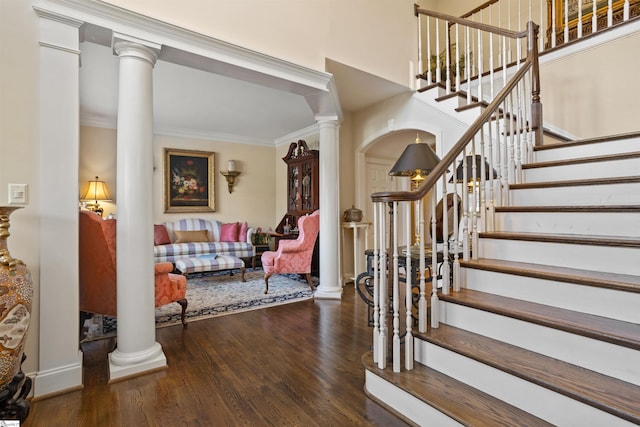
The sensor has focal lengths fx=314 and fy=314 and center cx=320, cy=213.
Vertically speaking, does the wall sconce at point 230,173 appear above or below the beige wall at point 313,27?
below

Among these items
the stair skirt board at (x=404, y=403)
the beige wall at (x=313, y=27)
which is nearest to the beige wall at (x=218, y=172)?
the beige wall at (x=313, y=27)

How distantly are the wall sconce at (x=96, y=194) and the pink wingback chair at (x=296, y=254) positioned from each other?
319cm

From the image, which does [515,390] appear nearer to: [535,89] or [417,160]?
[417,160]

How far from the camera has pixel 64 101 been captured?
1969 mm

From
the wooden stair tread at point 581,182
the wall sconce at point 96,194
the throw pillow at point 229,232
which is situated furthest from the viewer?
the throw pillow at point 229,232

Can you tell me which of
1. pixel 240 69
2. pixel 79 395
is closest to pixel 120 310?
pixel 79 395

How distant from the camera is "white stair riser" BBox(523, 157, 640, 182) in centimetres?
215

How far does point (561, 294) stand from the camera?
168 cm

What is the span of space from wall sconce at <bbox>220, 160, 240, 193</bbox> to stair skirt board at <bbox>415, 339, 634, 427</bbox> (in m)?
5.64

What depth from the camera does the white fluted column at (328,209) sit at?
4031 millimetres

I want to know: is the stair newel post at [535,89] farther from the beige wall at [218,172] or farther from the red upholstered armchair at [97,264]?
the beige wall at [218,172]

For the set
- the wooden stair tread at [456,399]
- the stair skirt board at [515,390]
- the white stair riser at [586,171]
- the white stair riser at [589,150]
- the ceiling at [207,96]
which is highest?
the ceiling at [207,96]

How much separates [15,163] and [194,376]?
1.71 metres

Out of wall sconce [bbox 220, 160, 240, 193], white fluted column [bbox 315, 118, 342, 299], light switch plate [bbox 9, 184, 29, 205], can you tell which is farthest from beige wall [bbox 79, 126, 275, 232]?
light switch plate [bbox 9, 184, 29, 205]
